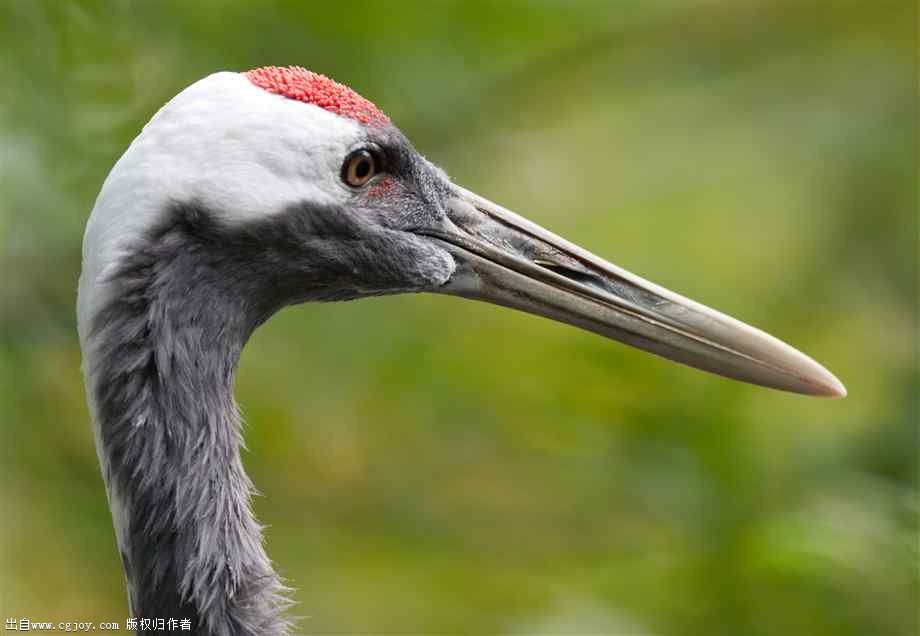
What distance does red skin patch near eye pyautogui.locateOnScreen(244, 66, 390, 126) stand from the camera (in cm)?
231

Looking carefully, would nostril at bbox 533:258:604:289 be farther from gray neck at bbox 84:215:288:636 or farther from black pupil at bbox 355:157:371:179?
gray neck at bbox 84:215:288:636

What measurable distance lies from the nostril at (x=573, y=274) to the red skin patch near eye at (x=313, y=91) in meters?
0.46

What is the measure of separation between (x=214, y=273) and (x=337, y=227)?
0.81 ft

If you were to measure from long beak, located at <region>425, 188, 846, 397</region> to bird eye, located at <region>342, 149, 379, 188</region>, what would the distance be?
21cm

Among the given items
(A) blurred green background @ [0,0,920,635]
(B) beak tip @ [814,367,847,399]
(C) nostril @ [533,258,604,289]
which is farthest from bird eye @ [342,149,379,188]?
(A) blurred green background @ [0,0,920,635]

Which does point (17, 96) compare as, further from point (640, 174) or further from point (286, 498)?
point (640, 174)

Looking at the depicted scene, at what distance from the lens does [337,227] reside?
2379 millimetres

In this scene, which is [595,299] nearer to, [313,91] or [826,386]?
[826,386]

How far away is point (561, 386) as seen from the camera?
4785 mm

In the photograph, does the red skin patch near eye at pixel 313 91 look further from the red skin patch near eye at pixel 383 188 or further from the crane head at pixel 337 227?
the red skin patch near eye at pixel 383 188

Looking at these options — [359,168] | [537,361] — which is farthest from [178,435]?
[537,361]

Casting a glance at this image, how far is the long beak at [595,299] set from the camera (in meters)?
2.57

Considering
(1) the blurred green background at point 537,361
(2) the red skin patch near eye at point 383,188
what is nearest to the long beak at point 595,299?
(2) the red skin patch near eye at point 383,188

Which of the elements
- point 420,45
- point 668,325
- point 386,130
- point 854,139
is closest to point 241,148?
point 386,130
